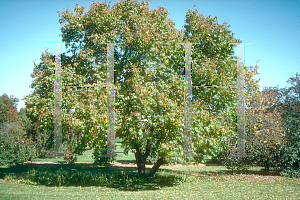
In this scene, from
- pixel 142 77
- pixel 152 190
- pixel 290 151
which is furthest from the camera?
pixel 290 151

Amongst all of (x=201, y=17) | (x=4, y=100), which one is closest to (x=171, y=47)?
(x=201, y=17)

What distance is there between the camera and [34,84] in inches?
365

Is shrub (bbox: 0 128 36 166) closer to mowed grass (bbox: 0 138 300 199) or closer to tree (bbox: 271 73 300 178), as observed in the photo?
mowed grass (bbox: 0 138 300 199)

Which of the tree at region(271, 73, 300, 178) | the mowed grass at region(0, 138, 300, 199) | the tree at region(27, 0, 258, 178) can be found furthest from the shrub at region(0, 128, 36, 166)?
the tree at region(271, 73, 300, 178)

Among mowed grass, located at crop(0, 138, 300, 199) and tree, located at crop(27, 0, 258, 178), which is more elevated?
tree, located at crop(27, 0, 258, 178)

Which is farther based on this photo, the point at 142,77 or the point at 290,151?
the point at 290,151

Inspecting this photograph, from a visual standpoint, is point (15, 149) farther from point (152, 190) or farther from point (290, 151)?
point (290, 151)

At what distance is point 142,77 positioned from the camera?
8.70 metres

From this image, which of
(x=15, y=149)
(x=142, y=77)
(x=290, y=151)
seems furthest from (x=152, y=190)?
(x=15, y=149)

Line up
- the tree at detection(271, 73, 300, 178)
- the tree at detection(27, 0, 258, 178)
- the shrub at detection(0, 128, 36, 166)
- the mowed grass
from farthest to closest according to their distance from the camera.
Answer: the shrub at detection(0, 128, 36, 166) → the tree at detection(271, 73, 300, 178) → the tree at detection(27, 0, 258, 178) → the mowed grass

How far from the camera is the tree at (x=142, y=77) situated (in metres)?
8.19

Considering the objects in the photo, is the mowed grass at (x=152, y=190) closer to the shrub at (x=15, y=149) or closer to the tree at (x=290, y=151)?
the tree at (x=290, y=151)

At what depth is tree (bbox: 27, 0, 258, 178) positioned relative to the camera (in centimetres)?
819

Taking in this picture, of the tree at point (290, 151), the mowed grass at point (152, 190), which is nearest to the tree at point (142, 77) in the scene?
the mowed grass at point (152, 190)
